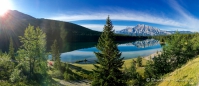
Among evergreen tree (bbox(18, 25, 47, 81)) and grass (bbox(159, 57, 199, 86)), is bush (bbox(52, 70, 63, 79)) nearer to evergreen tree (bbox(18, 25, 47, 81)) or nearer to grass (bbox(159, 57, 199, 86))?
evergreen tree (bbox(18, 25, 47, 81))

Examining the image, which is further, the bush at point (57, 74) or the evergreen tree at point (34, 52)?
the bush at point (57, 74)

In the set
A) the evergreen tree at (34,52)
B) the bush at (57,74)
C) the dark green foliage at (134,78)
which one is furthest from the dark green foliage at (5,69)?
the dark green foliage at (134,78)

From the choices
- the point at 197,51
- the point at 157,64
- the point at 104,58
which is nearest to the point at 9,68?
the point at 104,58

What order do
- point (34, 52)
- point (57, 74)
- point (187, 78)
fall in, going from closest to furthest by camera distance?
point (187, 78), point (34, 52), point (57, 74)

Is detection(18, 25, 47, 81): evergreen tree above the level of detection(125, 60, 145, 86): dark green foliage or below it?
above

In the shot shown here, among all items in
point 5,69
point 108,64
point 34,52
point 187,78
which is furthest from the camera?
point 5,69

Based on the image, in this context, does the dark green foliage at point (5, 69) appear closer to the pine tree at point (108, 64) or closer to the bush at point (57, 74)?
the bush at point (57, 74)

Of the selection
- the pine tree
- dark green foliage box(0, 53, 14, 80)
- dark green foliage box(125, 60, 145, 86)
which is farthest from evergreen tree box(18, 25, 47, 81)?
dark green foliage box(125, 60, 145, 86)

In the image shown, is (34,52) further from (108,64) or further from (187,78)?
(187,78)

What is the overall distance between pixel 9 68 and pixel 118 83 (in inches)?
1005

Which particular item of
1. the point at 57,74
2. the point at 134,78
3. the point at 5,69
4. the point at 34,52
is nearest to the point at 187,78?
the point at 34,52

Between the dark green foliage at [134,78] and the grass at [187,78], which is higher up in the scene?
the grass at [187,78]

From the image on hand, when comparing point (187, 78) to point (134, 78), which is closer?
point (187, 78)

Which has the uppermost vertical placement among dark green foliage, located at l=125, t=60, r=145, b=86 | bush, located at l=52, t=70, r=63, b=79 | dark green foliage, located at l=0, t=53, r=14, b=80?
dark green foliage, located at l=0, t=53, r=14, b=80
